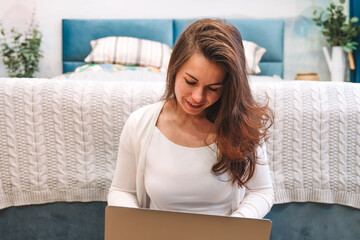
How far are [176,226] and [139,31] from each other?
2804 millimetres

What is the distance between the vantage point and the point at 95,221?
1.22 metres

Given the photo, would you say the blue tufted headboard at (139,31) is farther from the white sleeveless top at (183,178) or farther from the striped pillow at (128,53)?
the white sleeveless top at (183,178)

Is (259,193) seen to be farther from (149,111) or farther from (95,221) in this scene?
(95,221)

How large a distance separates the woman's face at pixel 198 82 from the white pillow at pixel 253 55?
2.15 meters

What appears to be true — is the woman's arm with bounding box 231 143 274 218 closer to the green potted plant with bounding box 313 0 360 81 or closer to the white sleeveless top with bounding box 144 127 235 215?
the white sleeveless top with bounding box 144 127 235 215

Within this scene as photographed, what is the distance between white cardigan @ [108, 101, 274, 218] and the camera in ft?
2.93

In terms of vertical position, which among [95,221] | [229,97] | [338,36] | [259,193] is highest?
[338,36]

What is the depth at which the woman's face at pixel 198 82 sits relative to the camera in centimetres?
78

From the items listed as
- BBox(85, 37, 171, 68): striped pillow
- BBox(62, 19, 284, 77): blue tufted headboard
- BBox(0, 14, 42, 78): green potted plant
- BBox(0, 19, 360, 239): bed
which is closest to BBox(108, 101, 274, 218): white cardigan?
BBox(0, 19, 360, 239): bed

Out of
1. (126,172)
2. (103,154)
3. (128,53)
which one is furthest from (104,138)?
(128,53)

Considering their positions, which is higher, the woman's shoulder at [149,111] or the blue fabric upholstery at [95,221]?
the woman's shoulder at [149,111]

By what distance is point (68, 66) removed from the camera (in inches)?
128

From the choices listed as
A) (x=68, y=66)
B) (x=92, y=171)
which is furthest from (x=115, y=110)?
(x=68, y=66)

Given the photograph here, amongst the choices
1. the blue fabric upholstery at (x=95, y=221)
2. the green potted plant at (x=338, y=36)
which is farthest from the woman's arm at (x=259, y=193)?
the green potted plant at (x=338, y=36)
